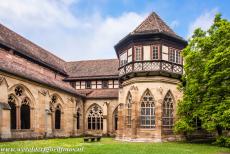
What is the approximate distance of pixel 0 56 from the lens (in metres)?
24.0

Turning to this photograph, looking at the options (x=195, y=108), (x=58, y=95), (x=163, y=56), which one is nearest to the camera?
(x=195, y=108)

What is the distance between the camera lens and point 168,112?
25719 mm

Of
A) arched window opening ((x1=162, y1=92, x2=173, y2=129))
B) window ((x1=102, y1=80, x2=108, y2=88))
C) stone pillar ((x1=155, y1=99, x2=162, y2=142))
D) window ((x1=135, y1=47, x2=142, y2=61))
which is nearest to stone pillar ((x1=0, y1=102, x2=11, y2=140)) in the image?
window ((x1=135, y1=47, x2=142, y2=61))

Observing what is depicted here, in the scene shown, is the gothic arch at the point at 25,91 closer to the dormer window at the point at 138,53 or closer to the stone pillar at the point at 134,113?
the stone pillar at the point at 134,113

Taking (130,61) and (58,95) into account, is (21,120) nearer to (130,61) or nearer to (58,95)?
(58,95)

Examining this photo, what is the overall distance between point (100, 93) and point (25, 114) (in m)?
13.0

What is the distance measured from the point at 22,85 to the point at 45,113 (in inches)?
159

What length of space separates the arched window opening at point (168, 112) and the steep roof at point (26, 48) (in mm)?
14993

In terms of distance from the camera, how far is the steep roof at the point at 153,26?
2625 centimetres

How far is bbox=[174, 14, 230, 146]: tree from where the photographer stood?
1940 cm

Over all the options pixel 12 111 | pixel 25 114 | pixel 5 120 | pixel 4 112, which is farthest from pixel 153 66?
pixel 5 120

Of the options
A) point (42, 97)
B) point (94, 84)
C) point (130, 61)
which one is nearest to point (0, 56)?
point (42, 97)

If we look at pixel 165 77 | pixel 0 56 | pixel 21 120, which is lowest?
pixel 21 120

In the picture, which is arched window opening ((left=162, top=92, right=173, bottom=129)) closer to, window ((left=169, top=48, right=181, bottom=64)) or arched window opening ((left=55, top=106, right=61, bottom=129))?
window ((left=169, top=48, right=181, bottom=64))
